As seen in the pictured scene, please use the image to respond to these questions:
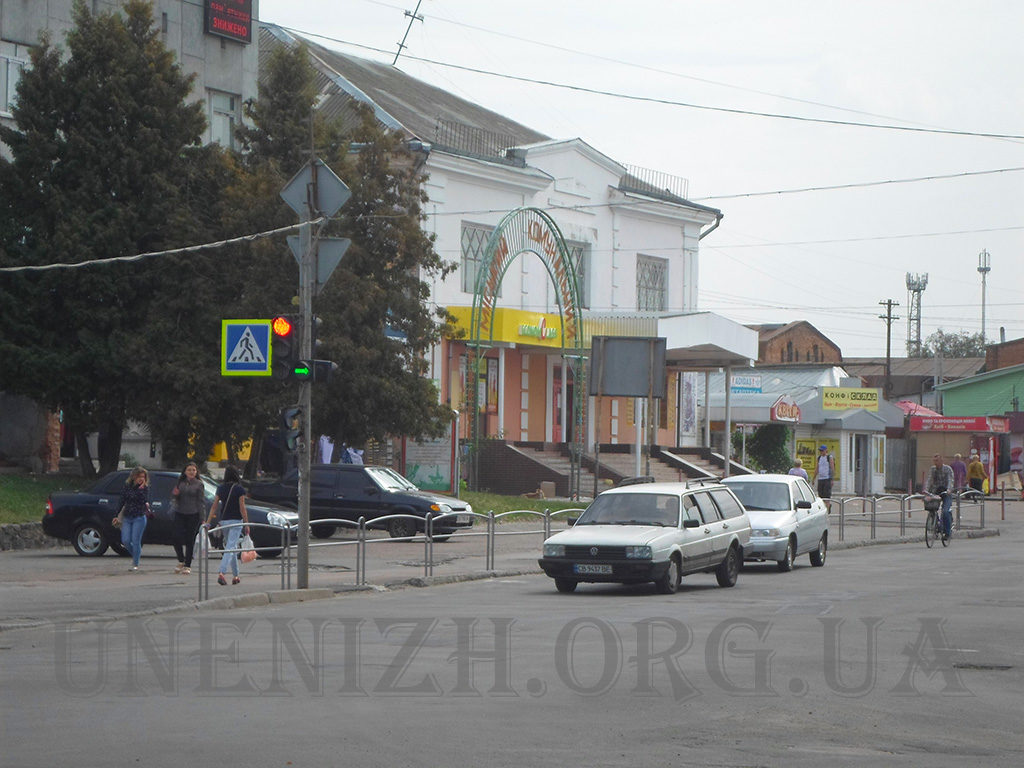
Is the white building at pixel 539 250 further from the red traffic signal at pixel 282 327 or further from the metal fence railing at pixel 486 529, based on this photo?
the red traffic signal at pixel 282 327

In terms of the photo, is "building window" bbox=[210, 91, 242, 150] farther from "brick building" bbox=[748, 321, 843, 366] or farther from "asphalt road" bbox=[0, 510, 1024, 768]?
"brick building" bbox=[748, 321, 843, 366]

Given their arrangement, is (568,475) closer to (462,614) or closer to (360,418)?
(360,418)

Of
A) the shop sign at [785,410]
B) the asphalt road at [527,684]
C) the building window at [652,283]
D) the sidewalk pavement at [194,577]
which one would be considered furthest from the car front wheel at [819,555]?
the building window at [652,283]

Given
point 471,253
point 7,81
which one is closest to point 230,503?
point 7,81

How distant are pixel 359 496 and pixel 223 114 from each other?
15169 mm

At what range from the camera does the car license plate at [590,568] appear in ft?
62.1

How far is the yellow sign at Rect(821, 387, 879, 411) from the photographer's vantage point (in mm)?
56812

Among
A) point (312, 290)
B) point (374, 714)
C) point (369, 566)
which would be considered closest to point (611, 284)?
point (369, 566)

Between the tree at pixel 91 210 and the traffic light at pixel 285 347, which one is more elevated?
the tree at pixel 91 210

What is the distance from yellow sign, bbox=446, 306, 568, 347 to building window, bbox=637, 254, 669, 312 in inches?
310

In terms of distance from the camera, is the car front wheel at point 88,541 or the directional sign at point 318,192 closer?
the directional sign at point 318,192

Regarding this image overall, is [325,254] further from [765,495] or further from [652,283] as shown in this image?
[652,283]

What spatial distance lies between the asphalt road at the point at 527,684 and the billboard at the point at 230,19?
25.4m

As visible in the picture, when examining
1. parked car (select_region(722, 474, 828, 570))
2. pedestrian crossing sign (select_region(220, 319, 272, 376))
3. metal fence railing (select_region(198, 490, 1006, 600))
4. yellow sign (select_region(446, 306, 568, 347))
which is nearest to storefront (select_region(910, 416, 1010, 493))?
metal fence railing (select_region(198, 490, 1006, 600))
